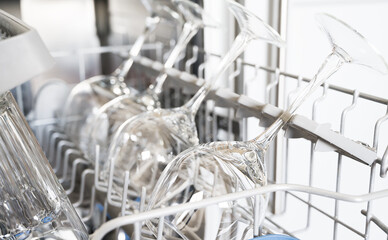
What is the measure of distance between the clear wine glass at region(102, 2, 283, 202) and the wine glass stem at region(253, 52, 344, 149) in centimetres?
13

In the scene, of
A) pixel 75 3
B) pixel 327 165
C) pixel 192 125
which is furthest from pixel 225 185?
pixel 75 3

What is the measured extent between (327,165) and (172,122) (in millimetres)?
299

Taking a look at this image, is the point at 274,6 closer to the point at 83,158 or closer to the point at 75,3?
the point at 83,158

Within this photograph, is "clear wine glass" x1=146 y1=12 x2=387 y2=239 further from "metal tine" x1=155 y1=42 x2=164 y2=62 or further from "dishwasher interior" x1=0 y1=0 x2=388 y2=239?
"metal tine" x1=155 y1=42 x2=164 y2=62

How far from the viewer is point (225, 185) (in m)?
0.45

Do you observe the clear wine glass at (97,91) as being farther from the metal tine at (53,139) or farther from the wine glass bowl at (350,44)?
Result: the wine glass bowl at (350,44)

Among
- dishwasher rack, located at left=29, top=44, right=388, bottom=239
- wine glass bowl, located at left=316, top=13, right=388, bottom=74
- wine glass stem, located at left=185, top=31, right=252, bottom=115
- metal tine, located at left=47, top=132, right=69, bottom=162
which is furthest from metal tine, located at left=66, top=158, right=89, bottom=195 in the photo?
wine glass bowl, located at left=316, top=13, right=388, bottom=74

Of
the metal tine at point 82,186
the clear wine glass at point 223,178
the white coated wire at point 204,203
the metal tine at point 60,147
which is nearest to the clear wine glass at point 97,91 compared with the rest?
the metal tine at point 60,147

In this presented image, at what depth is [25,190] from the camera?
16.3 inches

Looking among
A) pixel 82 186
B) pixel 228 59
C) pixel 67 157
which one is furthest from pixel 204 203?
pixel 67 157

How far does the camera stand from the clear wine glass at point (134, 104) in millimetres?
695

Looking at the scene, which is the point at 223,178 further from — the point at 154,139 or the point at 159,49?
the point at 159,49

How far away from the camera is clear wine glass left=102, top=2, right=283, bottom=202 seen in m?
0.56

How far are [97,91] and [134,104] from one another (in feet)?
0.47
